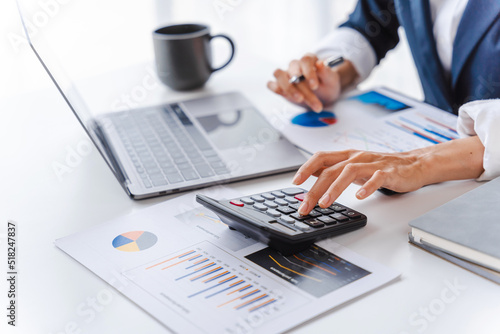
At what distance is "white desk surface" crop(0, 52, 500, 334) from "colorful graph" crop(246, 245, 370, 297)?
3 cm

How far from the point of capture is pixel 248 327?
53cm

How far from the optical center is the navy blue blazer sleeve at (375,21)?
127 cm

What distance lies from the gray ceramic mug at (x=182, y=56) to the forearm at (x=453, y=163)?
564 mm

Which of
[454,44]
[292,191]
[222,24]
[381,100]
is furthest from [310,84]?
[222,24]

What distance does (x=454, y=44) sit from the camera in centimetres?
105

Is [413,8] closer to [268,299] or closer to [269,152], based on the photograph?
[269,152]

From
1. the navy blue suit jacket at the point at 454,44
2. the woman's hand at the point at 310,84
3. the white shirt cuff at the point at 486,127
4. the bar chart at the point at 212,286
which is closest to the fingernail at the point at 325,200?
the bar chart at the point at 212,286

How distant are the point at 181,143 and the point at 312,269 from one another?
1.33ft

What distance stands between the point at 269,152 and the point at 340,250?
290mm

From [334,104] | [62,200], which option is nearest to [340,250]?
[62,200]

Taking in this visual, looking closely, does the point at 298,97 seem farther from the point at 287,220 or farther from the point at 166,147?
the point at 287,220

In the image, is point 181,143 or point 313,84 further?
point 313,84

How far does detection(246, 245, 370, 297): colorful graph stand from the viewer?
0.59m

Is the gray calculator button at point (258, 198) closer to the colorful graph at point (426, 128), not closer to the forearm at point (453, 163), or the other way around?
the forearm at point (453, 163)
